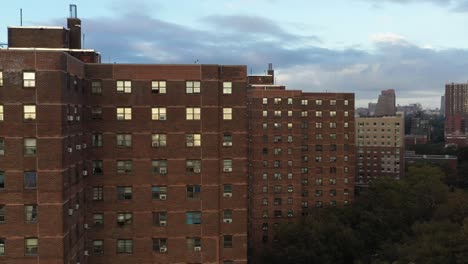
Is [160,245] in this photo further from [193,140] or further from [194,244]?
[193,140]

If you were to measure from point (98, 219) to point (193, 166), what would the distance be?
379 inches

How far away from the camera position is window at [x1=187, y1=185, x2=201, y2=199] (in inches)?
1662

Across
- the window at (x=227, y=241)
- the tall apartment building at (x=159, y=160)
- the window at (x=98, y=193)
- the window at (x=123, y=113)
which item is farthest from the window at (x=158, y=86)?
the window at (x=227, y=241)

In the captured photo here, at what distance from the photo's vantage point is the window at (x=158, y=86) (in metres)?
41.8

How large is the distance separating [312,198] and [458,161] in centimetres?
9981

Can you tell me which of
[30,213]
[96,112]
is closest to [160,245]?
[30,213]

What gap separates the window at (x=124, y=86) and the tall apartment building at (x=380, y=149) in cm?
12152

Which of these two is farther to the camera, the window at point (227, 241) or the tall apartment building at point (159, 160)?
the window at point (227, 241)

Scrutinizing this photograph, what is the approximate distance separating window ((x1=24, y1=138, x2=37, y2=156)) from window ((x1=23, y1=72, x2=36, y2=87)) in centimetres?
386

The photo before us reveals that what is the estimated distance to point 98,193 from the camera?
41812mm

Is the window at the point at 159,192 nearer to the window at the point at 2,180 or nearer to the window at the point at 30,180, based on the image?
the window at the point at 30,180

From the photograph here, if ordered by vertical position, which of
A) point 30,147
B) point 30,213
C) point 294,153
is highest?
point 30,147

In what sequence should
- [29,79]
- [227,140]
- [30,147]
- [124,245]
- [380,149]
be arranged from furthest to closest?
[380,149] < [227,140] < [124,245] < [30,147] < [29,79]

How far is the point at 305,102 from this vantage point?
10050cm
